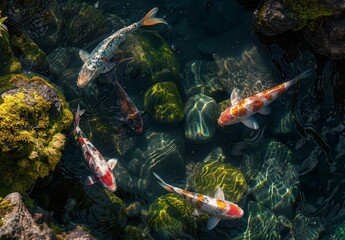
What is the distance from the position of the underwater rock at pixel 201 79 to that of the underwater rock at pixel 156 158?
1340mm

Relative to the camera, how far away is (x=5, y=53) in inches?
277

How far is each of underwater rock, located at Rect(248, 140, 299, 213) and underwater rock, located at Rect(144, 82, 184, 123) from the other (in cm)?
237

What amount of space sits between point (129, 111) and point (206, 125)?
6.56ft

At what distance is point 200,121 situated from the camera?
8.89 metres

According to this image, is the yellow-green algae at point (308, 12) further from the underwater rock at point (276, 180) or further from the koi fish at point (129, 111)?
the koi fish at point (129, 111)

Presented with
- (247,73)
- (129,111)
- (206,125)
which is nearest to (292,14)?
(247,73)

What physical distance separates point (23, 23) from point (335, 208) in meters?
8.57

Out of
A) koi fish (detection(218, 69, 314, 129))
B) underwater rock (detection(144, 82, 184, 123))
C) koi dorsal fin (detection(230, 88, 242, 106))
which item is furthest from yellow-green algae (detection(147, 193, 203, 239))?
koi dorsal fin (detection(230, 88, 242, 106))

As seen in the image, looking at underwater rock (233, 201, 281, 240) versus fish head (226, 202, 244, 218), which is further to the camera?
underwater rock (233, 201, 281, 240)

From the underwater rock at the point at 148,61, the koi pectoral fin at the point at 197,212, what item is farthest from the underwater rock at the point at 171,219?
the underwater rock at the point at 148,61

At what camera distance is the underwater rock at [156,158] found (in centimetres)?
874

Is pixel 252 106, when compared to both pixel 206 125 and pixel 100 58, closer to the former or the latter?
pixel 206 125

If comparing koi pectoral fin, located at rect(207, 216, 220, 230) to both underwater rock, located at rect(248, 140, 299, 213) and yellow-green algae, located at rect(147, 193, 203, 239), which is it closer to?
yellow-green algae, located at rect(147, 193, 203, 239)

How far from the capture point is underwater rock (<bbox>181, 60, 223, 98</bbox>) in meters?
9.32
